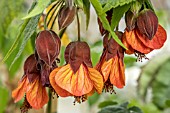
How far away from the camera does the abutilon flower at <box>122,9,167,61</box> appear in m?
0.83

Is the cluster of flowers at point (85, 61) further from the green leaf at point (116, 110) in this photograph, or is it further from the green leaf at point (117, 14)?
the green leaf at point (116, 110)

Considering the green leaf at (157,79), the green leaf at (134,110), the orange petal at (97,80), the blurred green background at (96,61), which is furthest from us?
the green leaf at (157,79)

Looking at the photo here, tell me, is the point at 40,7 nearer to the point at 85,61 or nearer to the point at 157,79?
the point at 85,61

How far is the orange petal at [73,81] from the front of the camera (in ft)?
2.56

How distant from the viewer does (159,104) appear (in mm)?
1738

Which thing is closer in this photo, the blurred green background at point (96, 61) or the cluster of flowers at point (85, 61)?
the cluster of flowers at point (85, 61)

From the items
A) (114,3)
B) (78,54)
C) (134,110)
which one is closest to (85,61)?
(78,54)

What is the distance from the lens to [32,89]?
852 millimetres

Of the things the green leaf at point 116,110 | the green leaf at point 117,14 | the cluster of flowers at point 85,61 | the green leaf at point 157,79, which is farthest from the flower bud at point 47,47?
the green leaf at point 157,79

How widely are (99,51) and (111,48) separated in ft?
1.70

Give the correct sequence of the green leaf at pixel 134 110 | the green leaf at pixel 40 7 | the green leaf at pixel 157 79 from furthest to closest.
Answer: the green leaf at pixel 157 79, the green leaf at pixel 134 110, the green leaf at pixel 40 7

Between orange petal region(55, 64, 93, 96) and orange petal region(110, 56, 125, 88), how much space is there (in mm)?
42

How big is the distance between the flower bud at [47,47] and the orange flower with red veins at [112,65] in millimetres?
78

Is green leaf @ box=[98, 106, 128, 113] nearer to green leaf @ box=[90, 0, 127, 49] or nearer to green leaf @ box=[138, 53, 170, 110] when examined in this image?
green leaf @ box=[90, 0, 127, 49]
